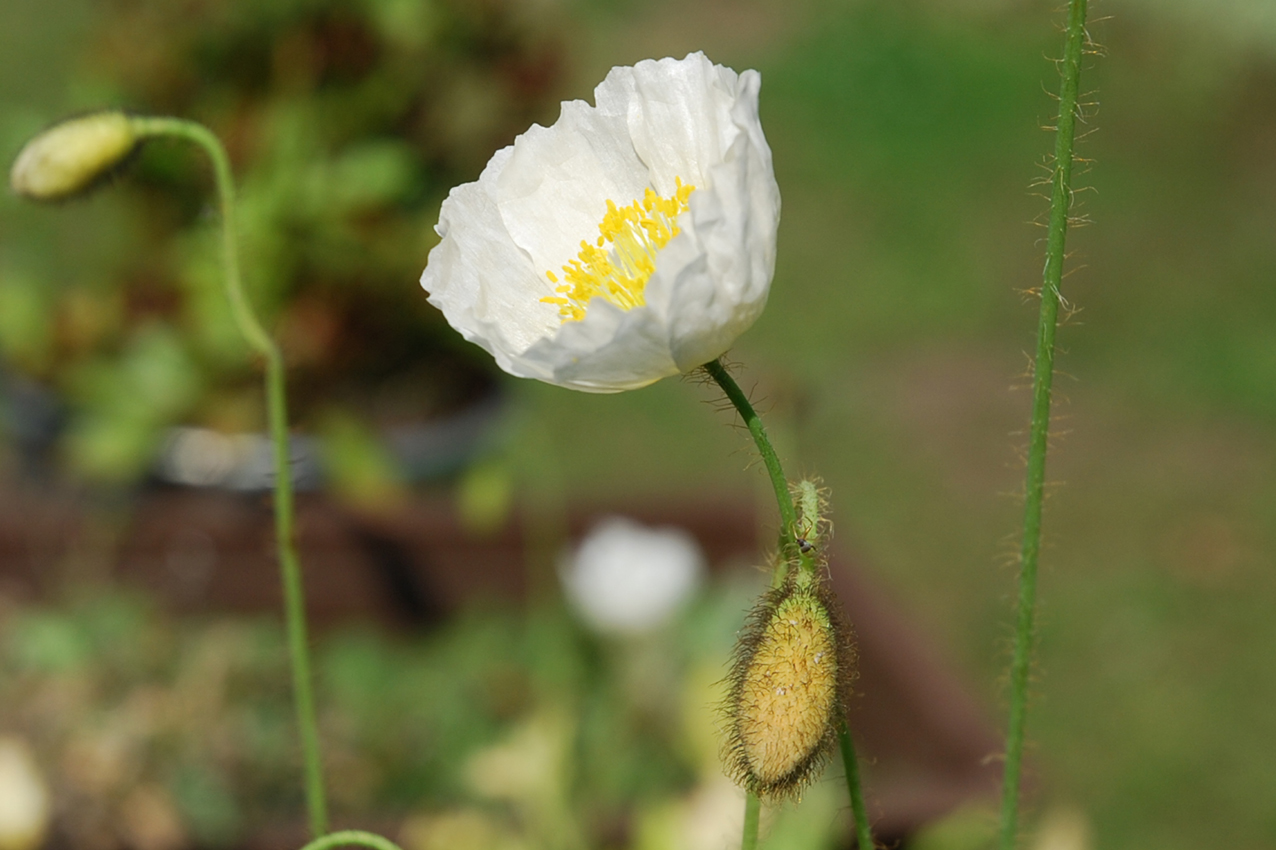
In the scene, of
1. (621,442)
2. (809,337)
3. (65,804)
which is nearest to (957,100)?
(809,337)

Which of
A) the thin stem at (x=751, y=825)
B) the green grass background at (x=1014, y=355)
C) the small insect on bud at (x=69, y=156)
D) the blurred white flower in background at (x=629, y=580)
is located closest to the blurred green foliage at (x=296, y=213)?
the green grass background at (x=1014, y=355)

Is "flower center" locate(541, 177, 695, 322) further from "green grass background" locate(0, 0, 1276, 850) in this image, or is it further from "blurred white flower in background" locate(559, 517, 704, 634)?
"blurred white flower in background" locate(559, 517, 704, 634)

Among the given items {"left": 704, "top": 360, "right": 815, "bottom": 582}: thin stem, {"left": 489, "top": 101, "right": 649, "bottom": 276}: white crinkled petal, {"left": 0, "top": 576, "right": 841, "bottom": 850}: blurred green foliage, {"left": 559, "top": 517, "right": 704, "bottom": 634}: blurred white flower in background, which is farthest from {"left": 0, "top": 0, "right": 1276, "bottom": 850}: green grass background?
{"left": 704, "top": 360, "right": 815, "bottom": 582}: thin stem

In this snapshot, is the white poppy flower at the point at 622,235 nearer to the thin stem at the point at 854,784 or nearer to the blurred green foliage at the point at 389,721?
the thin stem at the point at 854,784

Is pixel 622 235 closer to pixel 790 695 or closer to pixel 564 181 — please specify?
pixel 564 181

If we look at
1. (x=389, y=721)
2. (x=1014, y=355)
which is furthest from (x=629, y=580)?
(x=1014, y=355)

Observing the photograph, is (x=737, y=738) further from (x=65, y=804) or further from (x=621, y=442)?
(x=621, y=442)
